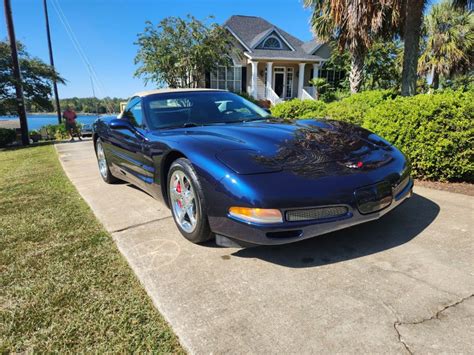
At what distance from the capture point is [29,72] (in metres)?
16.3

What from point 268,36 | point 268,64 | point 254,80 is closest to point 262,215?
point 254,80

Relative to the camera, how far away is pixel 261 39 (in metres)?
22.0

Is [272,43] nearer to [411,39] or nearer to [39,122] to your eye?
[411,39]

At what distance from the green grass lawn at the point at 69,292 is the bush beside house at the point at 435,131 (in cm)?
394

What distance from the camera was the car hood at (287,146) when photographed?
7.83 ft

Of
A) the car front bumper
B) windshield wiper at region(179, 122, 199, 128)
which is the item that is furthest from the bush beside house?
windshield wiper at region(179, 122, 199, 128)

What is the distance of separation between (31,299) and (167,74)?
750 inches

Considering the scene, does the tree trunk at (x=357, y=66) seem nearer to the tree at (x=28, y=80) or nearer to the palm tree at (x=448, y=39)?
the palm tree at (x=448, y=39)

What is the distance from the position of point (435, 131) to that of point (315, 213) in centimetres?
302

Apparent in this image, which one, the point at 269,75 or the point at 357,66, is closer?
the point at 357,66

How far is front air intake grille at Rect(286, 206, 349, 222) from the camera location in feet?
7.07

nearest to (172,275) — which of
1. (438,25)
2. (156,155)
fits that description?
(156,155)

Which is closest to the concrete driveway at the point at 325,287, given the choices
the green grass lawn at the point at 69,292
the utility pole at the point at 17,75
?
the green grass lawn at the point at 69,292

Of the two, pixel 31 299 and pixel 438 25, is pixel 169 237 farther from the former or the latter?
pixel 438 25
